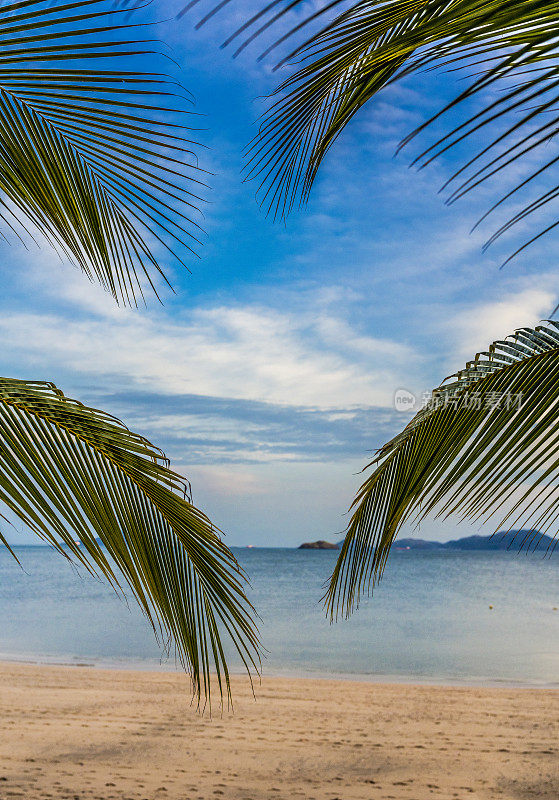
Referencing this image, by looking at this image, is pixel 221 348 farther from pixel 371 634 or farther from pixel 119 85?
pixel 119 85

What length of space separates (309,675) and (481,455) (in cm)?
1064

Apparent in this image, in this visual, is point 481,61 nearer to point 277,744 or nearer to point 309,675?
point 277,744

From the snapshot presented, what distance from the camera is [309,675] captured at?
11.6 metres

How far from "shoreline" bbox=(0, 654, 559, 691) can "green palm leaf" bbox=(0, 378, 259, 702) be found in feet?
29.1

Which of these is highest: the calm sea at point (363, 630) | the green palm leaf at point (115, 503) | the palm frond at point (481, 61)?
the palm frond at point (481, 61)

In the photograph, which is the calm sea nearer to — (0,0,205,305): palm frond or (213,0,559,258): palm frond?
(0,0,205,305): palm frond

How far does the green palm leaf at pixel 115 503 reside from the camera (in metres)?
1.95

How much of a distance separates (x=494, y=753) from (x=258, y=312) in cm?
4842

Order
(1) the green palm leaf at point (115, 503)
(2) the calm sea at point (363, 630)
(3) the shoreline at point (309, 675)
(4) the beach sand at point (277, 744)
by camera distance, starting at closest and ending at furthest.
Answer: (1) the green palm leaf at point (115, 503) < (4) the beach sand at point (277, 744) < (3) the shoreline at point (309, 675) < (2) the calm sea at point (363, 630)

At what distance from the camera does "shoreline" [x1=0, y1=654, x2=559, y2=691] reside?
10673 mm

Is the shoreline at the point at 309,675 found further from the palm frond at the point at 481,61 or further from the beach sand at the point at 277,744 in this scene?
the palm frond at the point at 481,61

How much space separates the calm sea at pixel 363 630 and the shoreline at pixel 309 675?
0.32 feet

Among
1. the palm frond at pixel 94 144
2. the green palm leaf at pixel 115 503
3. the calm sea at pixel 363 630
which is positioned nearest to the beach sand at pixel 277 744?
the green palm leaf at pixel 115 503

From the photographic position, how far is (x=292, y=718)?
7.07 meters
